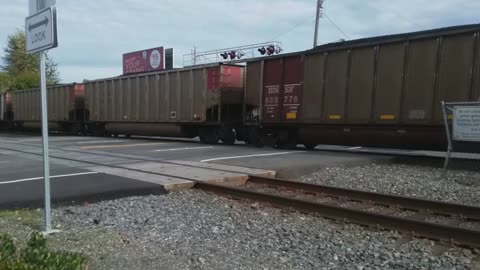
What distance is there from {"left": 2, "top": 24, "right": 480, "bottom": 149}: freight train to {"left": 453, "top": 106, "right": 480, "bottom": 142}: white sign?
2344mm

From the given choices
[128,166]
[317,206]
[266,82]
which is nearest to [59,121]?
[266,82]

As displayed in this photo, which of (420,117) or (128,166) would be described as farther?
(420,117)

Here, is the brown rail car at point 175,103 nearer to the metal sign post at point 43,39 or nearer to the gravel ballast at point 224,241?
the gravel ballast at point 224,241

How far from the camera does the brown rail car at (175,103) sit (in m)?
22.0

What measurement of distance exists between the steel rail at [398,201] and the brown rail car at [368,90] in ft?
21.5

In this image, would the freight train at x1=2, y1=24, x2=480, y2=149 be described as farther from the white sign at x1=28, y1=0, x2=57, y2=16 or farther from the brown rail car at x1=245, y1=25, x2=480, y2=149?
the white sign at x1=28, y1=0, x2=57, y2=16

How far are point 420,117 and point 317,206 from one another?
838 centimetres

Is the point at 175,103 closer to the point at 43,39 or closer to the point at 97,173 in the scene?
the point at 97,173

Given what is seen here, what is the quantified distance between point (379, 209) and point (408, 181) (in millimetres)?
3161

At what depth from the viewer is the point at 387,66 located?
51.3 feet

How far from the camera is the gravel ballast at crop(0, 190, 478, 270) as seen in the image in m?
5.06

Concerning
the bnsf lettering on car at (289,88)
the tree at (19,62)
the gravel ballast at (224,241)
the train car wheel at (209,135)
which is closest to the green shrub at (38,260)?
the gravel ballast at (224,241)

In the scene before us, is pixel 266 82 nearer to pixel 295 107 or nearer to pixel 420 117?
pixel 295 107

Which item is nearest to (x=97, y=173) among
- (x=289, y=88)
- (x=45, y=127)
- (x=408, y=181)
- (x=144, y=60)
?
(x=45, y=127)
